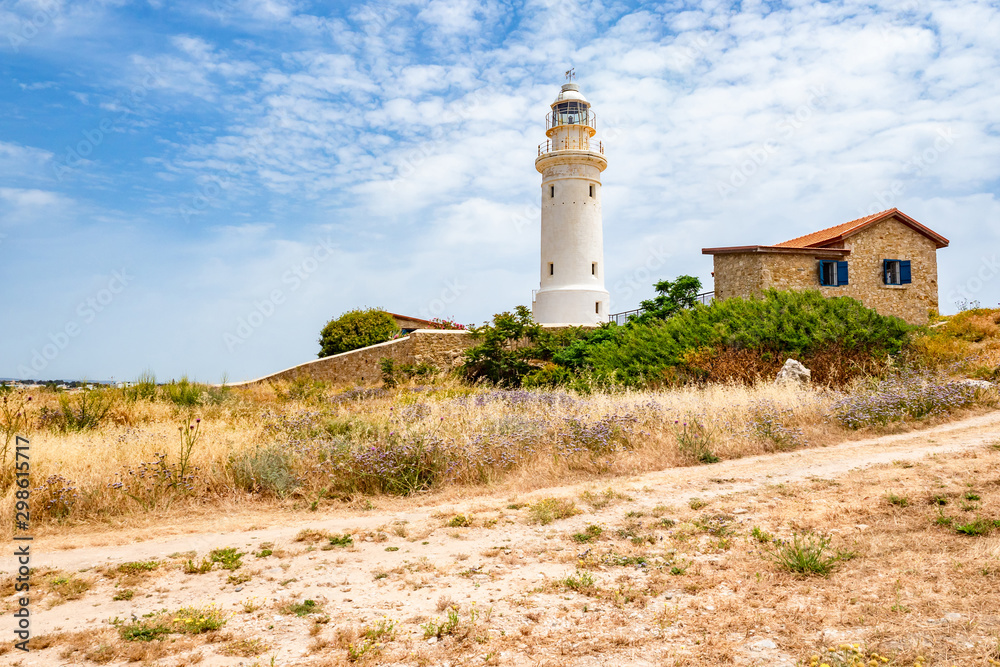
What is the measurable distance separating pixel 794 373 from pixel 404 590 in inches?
451

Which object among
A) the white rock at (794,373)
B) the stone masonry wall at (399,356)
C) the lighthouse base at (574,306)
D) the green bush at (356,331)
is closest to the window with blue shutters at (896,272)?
the lighthouse base at (574,306)

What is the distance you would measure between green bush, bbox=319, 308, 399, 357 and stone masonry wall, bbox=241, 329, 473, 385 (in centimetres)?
360

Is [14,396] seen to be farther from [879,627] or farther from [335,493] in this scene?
[879,627]

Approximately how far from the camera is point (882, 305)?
81.5 ft

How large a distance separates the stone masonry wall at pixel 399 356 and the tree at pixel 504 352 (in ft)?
3.99

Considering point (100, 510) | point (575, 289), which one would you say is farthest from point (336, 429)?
point (575, 289)

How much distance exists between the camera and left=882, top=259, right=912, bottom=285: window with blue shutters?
24.9 meters

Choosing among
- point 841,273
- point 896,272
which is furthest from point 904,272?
point 841,273

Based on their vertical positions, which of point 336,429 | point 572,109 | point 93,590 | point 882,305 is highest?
point 572,109

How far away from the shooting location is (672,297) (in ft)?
78.3

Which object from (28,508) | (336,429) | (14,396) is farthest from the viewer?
(14,396)

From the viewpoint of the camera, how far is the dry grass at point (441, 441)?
22.4 feet

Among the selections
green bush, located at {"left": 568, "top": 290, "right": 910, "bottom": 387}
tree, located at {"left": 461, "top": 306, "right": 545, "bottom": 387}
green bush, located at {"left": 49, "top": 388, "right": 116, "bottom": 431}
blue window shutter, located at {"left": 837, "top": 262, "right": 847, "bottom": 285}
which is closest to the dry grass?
green bush, located at {"left": 49, "top": 388, "right": 116, "bottom": 431}

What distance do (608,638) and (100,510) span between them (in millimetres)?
5820
